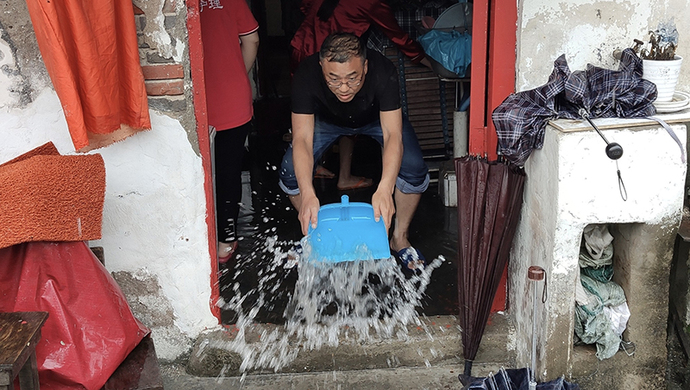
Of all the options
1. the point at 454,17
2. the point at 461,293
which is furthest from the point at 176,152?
the point at 454,17

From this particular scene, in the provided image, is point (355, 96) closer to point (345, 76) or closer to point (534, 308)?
point (345, 76)

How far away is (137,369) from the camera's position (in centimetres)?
250

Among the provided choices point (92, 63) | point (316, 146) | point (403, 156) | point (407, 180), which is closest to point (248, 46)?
point (316, 146)

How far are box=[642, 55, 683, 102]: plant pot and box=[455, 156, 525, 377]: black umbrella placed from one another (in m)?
0.67

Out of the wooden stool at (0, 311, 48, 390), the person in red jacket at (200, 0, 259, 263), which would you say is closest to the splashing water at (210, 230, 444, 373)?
the person in red jacket at (200, 0, 259, 263)

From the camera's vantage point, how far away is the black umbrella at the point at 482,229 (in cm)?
309

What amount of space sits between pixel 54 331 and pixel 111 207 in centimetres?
93

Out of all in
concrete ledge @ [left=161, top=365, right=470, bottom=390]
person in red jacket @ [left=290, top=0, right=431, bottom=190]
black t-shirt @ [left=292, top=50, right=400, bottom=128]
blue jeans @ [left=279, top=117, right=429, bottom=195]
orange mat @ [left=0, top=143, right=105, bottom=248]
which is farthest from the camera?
person in red jacket @ [left=290, top=0, right=431, bottom=190]

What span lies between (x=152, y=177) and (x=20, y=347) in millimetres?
1311

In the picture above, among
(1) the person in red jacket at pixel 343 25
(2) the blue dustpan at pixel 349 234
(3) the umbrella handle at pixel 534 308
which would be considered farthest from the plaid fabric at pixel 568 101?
(1) the person in red jacket at pixel 343 25

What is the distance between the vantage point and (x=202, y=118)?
3115 mm

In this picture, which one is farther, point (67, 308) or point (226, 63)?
point (226, 63)

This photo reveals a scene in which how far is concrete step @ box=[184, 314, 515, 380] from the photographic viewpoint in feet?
11.0

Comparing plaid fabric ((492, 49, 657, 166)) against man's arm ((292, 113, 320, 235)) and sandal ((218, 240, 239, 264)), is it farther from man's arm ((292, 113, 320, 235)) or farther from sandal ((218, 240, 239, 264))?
sandal ((218, 240, 239, 264))
